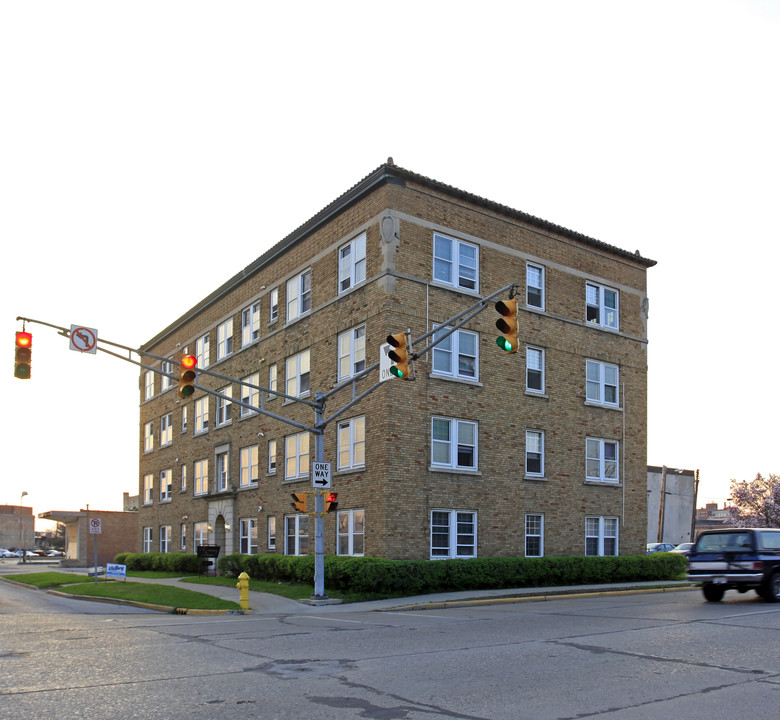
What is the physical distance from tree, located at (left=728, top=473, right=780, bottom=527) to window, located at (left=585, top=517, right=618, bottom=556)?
141 feet

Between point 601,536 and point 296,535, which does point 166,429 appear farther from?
point 601,536

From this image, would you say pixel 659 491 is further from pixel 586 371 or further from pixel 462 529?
pixel 462 529

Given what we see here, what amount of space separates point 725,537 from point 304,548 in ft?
48.9

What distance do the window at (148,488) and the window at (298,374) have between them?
18582 millimetres

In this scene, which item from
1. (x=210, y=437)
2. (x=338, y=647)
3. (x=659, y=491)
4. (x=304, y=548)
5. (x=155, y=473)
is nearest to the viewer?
(x=338, y=647)

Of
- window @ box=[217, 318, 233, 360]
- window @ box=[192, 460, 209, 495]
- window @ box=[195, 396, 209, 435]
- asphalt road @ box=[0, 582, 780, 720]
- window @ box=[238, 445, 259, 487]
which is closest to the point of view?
asphalt road @ box=[0, 582, 780, 720]

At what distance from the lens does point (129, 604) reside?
23.8m

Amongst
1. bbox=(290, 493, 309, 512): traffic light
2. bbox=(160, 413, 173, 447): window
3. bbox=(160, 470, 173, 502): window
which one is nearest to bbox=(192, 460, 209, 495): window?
bbox=(160, 470, 173, 502): window

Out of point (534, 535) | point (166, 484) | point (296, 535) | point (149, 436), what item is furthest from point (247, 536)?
point (149, 436)

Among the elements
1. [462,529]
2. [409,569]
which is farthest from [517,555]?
[409,569]

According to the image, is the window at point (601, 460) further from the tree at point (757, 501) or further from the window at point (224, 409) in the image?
the tree at point (757, 501)

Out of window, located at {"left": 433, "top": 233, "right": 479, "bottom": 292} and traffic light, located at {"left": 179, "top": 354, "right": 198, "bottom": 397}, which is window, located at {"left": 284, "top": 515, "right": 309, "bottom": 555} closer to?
window, located at {"left": 433, "top": 233, "right": 479, "bottom": 292}

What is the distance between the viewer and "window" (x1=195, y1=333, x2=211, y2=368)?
40.7 m

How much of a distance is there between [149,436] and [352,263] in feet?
81.8
